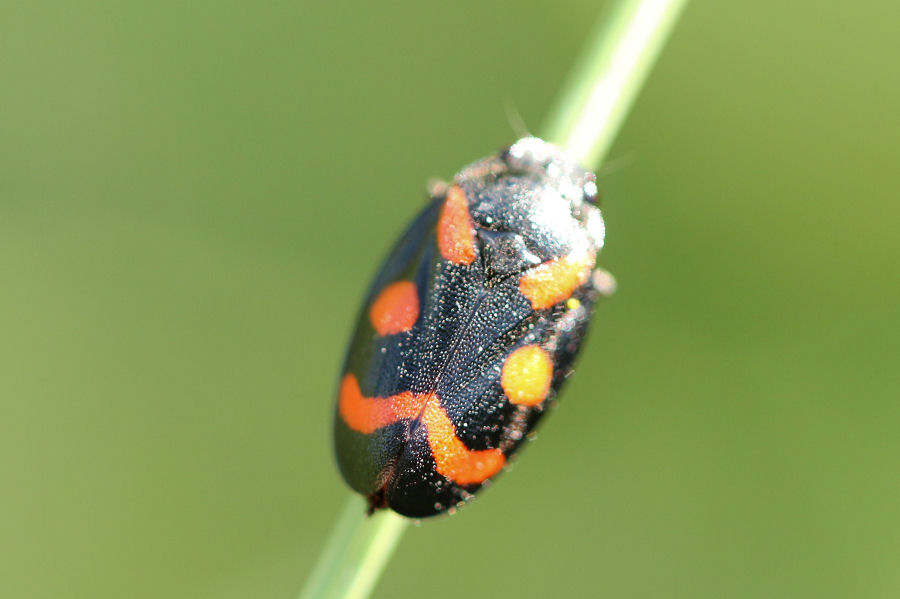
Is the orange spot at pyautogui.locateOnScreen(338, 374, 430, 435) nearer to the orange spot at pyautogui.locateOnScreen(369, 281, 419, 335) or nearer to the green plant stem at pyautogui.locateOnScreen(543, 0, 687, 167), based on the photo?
the orange spot at pyautogui.locateOnScreen(369, 281, 419, 335)

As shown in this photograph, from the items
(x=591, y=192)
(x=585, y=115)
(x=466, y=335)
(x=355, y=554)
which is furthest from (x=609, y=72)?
(x=355, y=554)

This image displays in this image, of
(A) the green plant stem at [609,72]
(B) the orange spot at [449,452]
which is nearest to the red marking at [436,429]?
(B) the orange spot at [449,452]

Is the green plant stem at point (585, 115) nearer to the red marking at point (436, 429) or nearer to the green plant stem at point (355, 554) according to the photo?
the green plant stem at point (355, 554)

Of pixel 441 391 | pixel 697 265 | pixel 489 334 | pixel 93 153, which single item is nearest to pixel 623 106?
pixel 489 334

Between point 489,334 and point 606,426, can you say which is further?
point 606,426

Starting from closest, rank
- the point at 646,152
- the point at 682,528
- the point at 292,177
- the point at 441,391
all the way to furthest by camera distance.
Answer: the point at 441,391, the point at 682,528, the point at 646,152, the point at 292,177

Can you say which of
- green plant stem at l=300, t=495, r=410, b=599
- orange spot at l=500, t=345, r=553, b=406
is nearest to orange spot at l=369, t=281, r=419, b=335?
orange spot at l=500, t=345, r=553, b=406

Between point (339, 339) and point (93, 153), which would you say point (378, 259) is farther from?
point (93, 153)
